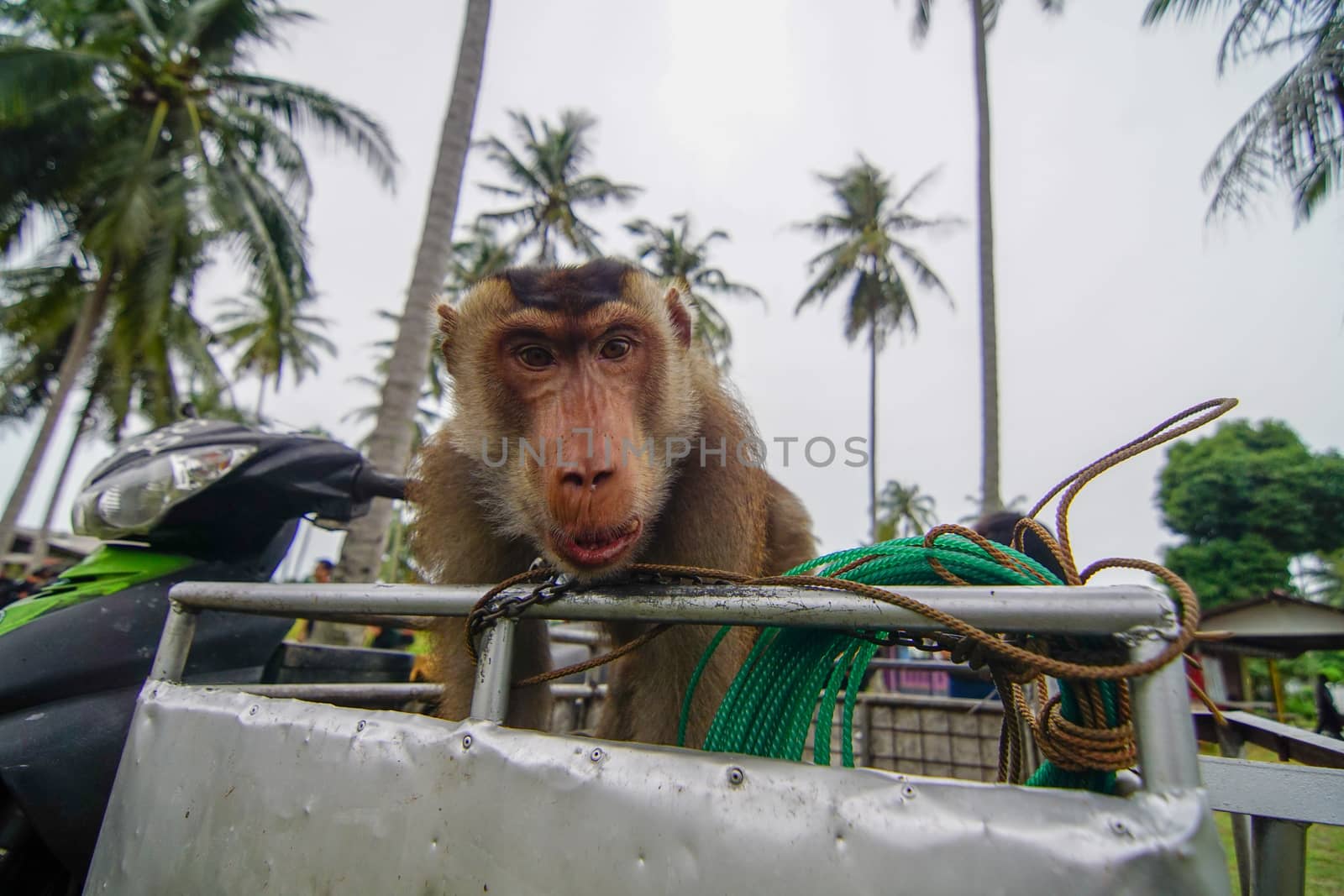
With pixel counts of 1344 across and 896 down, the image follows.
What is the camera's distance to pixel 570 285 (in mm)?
2076

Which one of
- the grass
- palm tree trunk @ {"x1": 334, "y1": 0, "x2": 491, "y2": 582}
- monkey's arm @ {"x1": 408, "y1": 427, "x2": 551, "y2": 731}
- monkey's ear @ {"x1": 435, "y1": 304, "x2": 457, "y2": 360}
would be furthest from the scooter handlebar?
the grass

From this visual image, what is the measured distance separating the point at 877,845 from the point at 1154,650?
38 centimetres

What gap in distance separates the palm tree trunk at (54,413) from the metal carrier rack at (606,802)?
58.1ft

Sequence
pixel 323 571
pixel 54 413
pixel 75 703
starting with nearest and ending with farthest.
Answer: pixel 75 703 → pixel 323 571 → pixel 54 413

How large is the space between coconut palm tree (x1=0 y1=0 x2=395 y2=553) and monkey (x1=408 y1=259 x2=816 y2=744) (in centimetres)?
1217

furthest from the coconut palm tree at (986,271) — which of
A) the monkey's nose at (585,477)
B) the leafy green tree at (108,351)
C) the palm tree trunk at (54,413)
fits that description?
the palm tree trunk at (54,413)

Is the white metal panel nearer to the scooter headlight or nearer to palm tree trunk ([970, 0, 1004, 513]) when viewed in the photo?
the scooter headlight

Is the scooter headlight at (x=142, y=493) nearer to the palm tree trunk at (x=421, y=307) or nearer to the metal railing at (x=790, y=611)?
the metal railing at (x=790, y=611)

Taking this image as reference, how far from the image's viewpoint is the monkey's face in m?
1.49

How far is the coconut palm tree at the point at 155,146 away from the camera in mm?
13070

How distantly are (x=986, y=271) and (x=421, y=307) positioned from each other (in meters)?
9.79

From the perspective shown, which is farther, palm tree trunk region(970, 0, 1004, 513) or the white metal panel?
palm tree trunk region(970, 0, 1004, 513)

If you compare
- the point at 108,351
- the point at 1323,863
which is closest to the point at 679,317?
the point at 1323,863

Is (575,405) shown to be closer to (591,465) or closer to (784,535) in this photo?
(591,465)
